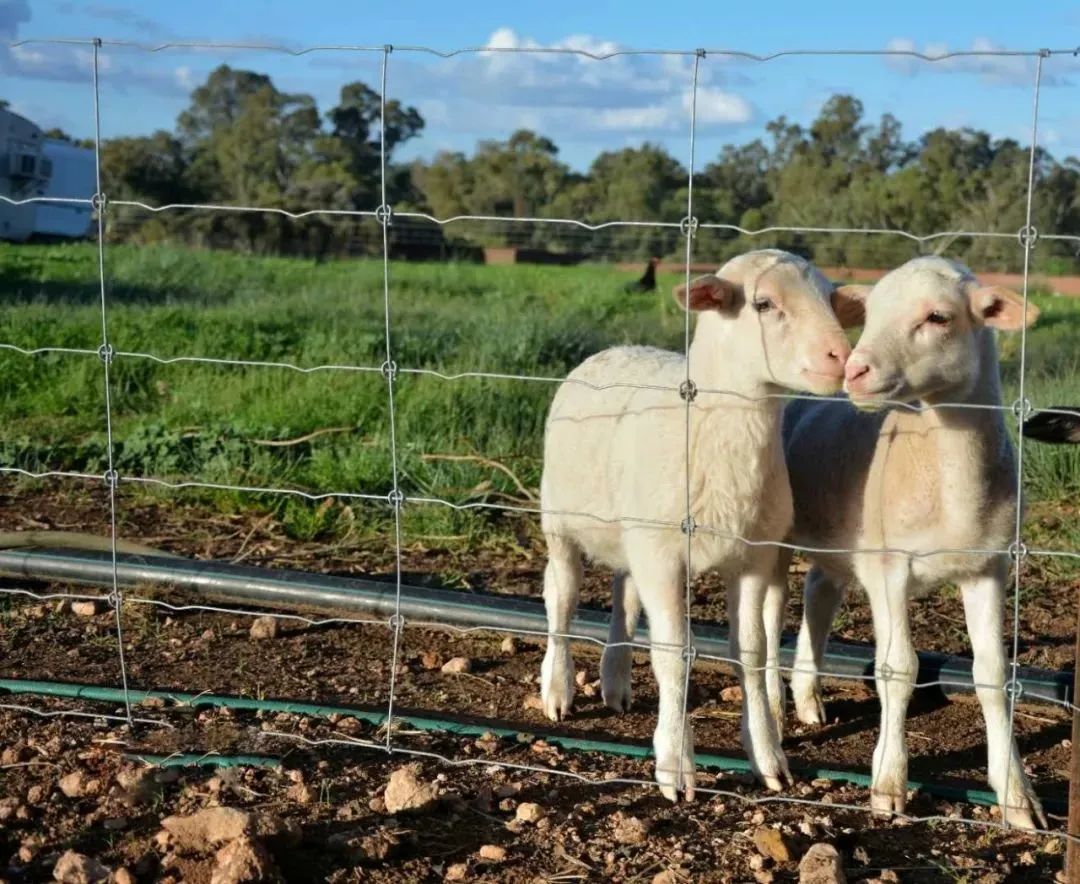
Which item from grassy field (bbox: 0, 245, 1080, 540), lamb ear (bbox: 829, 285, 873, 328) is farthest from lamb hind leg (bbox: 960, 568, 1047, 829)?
grassy field (bbox: 0, 245, 1080, 540)

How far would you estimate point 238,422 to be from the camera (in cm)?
804

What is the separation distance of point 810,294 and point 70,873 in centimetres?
230

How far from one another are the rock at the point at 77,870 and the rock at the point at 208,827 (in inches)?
7.2

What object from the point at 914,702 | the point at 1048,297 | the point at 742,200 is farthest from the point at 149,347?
the point at 742,200

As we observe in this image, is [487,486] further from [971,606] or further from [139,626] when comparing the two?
[971,606]

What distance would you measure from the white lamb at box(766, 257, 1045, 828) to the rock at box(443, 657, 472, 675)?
4.43ft

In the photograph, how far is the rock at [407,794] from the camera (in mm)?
3662

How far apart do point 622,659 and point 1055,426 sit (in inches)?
→ 66.4

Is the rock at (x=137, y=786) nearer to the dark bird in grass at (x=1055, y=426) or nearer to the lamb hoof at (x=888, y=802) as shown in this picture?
the lamb hoof at (x=888, y=802)

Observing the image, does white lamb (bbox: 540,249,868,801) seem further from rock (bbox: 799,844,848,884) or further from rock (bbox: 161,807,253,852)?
rock (bbox: 161,807,253,852)

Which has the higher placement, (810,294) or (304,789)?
(810,294)

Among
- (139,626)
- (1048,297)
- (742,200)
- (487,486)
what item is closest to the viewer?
(139,626)

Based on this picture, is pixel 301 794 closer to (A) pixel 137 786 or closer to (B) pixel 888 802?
(A) pixel 137 786

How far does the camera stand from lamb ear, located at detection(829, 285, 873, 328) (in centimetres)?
402
